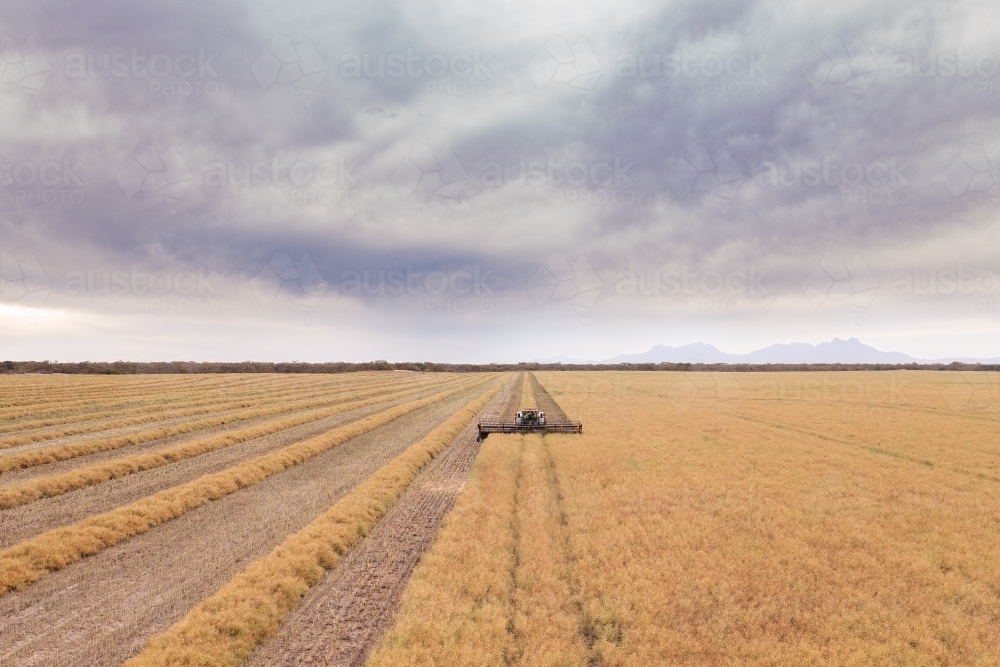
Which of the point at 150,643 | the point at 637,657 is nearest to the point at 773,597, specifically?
the point at 637,657

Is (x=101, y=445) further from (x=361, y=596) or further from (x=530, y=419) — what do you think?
(x=530, y=419)

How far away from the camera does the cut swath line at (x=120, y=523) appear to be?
39.7 ft

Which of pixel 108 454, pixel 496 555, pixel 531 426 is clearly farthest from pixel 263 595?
pixel 531 426

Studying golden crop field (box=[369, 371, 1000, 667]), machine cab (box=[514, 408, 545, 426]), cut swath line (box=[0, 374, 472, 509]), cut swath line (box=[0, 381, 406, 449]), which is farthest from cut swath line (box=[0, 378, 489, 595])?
cut swath line (box=[0, 381, 406, 449])

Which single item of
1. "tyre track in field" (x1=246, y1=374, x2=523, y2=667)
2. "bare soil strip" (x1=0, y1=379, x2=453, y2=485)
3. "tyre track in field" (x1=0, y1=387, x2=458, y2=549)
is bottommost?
"tyre track in field" (x1=246, y1=374, x2=523, y2=667)

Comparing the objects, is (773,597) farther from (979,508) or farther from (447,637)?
(979,508)

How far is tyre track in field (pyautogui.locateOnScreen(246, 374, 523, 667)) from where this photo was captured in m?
8.79

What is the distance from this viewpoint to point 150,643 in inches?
345

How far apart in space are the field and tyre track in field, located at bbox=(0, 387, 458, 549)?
14cm

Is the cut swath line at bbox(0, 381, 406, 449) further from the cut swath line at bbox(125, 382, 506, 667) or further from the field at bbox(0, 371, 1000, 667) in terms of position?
the cut swath line at bbox(125, 382, 506, 667)

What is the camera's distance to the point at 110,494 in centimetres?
1911

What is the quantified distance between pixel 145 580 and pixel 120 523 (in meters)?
4.88

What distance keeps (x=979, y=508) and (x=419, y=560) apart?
2088 centimetres

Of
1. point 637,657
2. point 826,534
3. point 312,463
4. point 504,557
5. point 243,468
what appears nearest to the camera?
point 637,657
